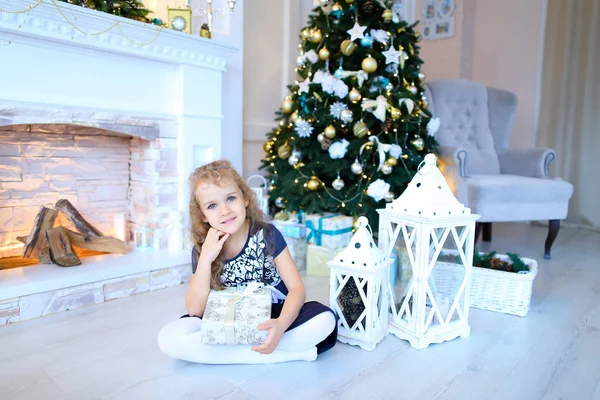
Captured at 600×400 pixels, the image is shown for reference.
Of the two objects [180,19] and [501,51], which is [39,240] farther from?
[501,51]

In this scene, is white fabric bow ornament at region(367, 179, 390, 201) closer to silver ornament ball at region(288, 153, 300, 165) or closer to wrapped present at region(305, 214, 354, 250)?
wrapped present at region(305, 214, 354, 250)

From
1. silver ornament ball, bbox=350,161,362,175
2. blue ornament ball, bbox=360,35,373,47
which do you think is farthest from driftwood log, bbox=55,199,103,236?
blue ornament ball, bbox=360,35,373,47

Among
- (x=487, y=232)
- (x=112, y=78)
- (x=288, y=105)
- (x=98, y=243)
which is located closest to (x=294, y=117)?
(x=288, y=105)

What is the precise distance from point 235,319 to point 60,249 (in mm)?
1131

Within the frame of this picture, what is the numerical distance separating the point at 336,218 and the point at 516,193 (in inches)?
46.2

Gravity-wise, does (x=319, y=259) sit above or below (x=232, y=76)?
below

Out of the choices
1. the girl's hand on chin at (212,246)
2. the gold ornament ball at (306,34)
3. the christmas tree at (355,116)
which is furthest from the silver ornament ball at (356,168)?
the girl's hand on chin at (212,246)

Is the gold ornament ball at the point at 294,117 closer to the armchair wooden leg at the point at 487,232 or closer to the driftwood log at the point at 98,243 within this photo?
the driftwood log at the point at 98,243

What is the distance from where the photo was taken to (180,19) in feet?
7.44

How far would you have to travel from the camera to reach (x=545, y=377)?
1385 mm

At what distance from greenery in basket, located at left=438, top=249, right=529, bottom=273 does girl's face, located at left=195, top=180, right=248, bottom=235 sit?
1.16 m

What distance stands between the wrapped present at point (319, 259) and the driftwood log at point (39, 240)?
1270 mm

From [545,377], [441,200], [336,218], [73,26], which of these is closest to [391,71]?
[336,218]

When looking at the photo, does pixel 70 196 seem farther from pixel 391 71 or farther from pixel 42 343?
pixel 391 71
